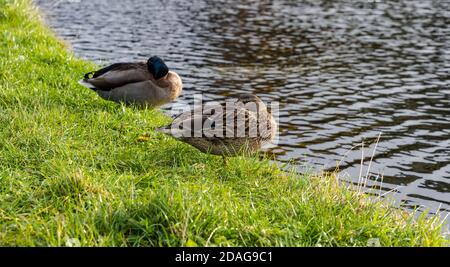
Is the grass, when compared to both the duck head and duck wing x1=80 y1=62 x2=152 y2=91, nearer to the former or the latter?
duck wing x1=80 y1=62 x2=152 y2=91

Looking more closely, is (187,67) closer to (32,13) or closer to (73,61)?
(73,61)

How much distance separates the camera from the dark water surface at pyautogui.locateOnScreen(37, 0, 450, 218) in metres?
8.98

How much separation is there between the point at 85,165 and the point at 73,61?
19.2ft

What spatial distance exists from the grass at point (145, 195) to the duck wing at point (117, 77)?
24.3 inches

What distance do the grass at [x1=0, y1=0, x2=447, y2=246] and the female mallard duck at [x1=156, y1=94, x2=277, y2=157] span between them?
0.20m

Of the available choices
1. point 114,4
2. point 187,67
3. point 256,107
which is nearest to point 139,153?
point 256,107

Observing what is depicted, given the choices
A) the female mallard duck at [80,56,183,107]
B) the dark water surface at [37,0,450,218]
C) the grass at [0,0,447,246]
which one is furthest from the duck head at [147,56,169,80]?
the dark water surface at [37,0,450,218]

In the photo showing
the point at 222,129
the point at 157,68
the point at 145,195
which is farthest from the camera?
the point at 157,68

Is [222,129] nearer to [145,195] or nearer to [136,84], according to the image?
[145,195]

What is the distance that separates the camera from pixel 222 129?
6.46 m

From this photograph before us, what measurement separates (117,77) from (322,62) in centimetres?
803

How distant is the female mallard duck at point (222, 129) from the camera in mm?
6469

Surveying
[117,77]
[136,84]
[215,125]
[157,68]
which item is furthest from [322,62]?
[215,125]
